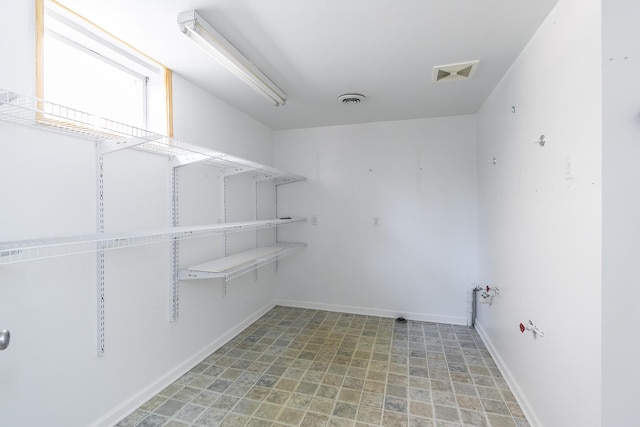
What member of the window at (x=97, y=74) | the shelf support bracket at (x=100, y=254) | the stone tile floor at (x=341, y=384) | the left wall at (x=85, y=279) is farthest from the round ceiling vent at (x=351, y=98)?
the stone tile floor at (x=341, y=384)

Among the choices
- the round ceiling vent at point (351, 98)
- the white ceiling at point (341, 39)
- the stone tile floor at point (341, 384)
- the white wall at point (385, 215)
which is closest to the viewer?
the white ceiling at point (341, 39)

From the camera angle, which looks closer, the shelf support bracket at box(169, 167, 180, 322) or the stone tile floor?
the stone tile floor

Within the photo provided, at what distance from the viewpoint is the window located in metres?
1.50

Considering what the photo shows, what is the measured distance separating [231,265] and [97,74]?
1.55 m

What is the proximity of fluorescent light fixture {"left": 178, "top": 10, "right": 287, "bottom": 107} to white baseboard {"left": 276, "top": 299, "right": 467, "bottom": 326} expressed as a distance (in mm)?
2606

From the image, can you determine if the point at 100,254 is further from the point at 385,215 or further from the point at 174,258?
the point at 385,215

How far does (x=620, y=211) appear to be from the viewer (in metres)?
1.11

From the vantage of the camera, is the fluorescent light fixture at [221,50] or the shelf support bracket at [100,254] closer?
the fluorescent light fixture at [221,50]

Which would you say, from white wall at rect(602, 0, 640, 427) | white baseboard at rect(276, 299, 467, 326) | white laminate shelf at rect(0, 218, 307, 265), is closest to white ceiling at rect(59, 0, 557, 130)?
white wall at rect(602, 0, 640, 427)

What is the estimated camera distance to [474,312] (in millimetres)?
3160

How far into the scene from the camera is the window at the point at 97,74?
150cm

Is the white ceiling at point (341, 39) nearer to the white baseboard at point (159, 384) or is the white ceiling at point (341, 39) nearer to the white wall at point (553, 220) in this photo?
the white wall at point (553, 220)

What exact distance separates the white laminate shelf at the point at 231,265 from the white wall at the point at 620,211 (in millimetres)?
2132

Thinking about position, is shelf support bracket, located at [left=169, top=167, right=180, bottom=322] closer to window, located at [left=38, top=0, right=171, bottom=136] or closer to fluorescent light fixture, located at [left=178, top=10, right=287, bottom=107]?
window, located at [left=38, top=0, right=171, bottom=136]
